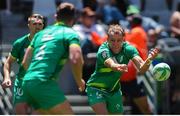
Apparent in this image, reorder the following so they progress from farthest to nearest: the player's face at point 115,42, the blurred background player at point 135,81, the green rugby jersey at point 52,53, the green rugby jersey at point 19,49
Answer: the blurred background player at point 135,81, the green rugby jersey at point 19,49, the player's face at point 115,42, the green rugby jersey at point 52,53

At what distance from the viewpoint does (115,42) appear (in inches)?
391

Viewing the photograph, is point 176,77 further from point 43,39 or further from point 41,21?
point 43,39

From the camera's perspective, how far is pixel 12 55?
10328 millimetres

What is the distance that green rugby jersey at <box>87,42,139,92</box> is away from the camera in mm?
9977

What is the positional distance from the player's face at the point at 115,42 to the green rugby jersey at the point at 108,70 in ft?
0.16

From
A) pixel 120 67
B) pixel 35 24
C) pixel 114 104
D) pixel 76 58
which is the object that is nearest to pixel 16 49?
pixel 35 24

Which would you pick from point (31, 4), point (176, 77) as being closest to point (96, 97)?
point (176, 77)

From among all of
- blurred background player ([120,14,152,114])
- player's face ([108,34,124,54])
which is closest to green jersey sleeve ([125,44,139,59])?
player's face ([108,34,124,54])

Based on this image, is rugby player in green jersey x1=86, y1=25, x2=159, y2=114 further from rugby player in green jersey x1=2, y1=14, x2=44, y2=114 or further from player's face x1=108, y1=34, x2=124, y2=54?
rugby player in green jersey x1=2, y1=14, x2=44, y2=114

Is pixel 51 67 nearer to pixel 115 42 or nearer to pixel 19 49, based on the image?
pixel 115 42

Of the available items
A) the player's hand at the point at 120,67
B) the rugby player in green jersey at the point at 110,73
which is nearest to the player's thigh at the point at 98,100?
the rugby player in green jersey at the point at 110,73

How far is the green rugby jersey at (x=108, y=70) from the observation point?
9.98 metres

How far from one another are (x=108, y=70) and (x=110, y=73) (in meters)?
0.05

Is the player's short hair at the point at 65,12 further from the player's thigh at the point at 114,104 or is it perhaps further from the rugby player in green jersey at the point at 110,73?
the player's thigh at the point at 114,104
